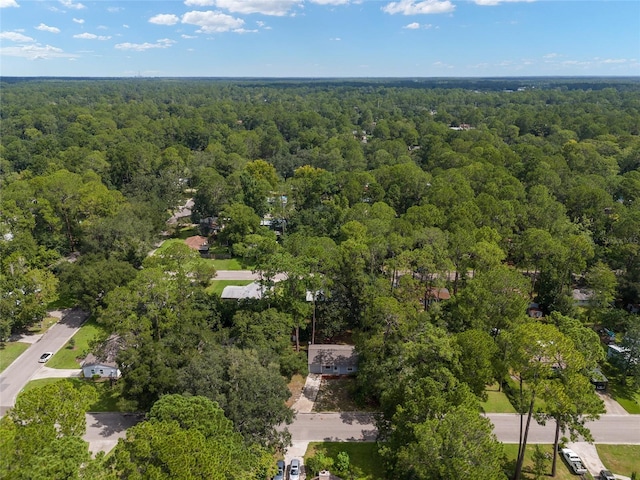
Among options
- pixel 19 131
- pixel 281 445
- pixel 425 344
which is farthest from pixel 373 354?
pixel 19 131

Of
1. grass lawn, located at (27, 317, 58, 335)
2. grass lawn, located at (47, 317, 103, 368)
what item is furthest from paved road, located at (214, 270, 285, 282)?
grass lawn, located at (27, 317, 58, 335)

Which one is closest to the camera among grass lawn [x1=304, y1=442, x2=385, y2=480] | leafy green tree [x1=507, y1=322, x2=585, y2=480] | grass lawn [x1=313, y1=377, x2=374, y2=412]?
leafy green tree [x1=507, y1=322, x2=585, y2=480]

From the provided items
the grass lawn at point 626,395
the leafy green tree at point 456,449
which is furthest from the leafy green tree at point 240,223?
the grass lawn at point 626,395

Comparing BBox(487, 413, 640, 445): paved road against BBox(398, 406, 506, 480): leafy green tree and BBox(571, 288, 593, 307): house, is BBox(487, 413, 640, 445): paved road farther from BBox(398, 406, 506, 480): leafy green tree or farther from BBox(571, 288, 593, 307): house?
BBox(571, 288, 593, 307): house

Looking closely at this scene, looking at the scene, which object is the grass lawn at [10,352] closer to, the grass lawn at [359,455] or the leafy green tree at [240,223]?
the leafy green tree at [240,223]

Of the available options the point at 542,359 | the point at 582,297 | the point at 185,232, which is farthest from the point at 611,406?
the point at 185,232

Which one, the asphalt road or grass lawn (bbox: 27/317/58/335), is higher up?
grass lawn (bbox: 27/317/58/335)

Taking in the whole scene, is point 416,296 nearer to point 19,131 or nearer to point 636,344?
point 636,344
